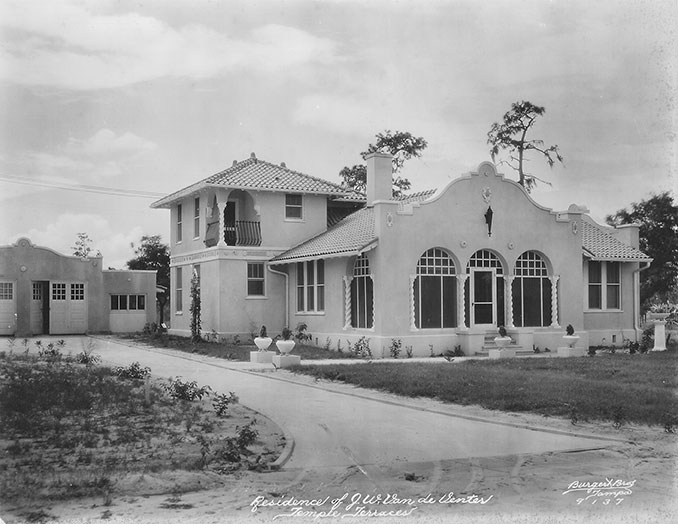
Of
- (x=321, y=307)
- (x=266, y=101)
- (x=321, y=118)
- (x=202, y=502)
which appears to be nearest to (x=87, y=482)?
(x=202, y=502)

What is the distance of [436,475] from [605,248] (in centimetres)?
2261

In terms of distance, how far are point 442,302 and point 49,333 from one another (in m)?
19.7

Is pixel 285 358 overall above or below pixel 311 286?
below

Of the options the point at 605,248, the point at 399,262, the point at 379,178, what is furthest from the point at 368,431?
the point at 605,248

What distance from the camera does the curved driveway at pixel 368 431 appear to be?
30.9ft

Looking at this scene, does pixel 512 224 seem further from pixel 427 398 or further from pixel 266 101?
pixel 427 398

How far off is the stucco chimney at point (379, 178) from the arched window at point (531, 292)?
5.10m

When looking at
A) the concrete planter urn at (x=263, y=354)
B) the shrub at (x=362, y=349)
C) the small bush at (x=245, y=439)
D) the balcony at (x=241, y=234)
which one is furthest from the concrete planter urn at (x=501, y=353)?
the small bush at (x=245, y=439)

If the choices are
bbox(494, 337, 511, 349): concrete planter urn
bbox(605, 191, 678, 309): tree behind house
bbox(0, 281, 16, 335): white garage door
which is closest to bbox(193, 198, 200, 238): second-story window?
bbox(0, 281, 16, 335): white garage door

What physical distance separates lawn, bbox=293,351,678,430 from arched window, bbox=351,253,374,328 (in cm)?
360

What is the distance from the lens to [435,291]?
23781 millimetres

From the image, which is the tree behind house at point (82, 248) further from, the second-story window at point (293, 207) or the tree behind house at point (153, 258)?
the second-story window at point (293, 207)

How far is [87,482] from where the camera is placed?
7785 millimetres

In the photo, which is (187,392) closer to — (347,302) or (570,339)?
(347,302)
